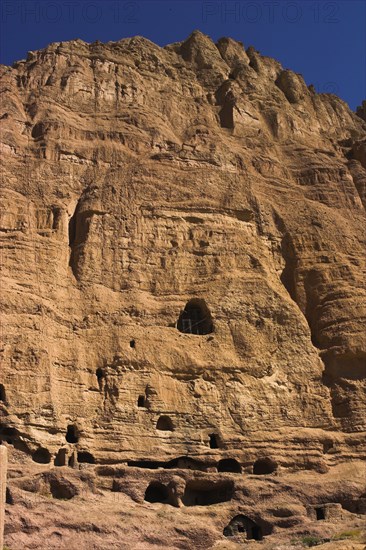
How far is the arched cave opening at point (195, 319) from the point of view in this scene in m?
31.5

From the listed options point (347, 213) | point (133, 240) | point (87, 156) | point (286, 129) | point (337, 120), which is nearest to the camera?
point (133, 240)

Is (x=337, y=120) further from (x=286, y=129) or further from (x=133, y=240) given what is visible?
(x=133, y=240)

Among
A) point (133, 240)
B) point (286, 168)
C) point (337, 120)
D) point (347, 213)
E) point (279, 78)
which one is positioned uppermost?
point (279, 78)

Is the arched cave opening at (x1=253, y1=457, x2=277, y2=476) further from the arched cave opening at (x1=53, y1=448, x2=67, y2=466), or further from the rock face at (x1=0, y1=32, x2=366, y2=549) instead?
the arched cave opening at (x1=53, y1=448, x2=67, y2=466)

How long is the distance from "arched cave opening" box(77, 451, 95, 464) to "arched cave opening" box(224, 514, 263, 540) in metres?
5.20

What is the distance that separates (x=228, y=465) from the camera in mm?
28328

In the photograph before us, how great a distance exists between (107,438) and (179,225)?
35.3 ft

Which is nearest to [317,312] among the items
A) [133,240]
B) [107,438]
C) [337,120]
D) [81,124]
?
[133,240]

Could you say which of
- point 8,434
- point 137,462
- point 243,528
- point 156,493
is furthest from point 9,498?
point 243,528

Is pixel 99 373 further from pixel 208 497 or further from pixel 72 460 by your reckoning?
pixel 208 497

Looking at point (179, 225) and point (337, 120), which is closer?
point (179, 225)

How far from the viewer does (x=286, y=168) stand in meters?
39.1

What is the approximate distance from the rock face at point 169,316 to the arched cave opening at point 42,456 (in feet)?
0.26

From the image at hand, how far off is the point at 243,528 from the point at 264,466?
129 inches
